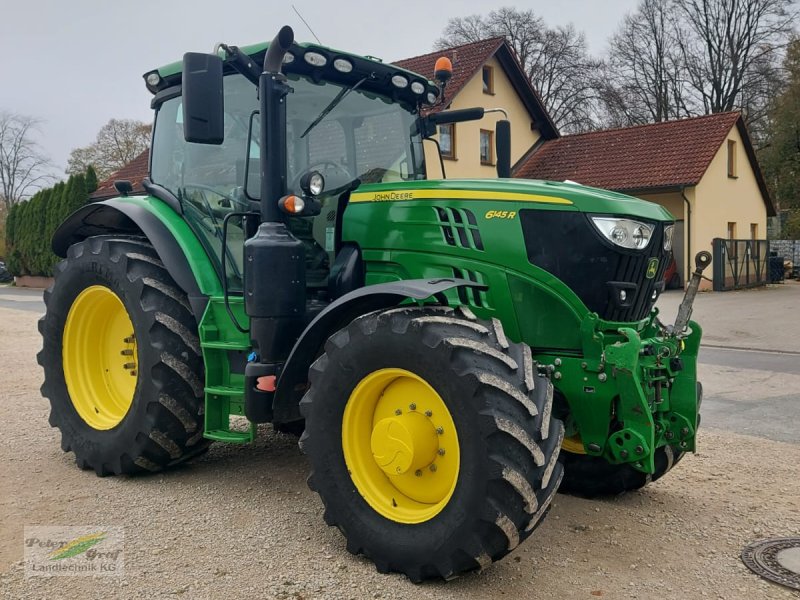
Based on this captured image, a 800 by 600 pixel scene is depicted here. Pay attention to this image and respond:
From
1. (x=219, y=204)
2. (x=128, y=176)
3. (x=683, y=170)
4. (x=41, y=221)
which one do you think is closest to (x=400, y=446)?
(x=219, y=204)

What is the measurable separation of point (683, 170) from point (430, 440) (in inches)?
808

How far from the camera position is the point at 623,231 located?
3.55 metres

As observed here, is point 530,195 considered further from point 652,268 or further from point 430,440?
point 430,440

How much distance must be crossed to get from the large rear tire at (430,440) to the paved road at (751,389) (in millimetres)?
3771

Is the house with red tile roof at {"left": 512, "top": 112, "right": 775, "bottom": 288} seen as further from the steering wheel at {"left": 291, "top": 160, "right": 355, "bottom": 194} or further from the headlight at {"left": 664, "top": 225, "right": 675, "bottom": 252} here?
the steering wheel at {"left": 291, "top": 160, "right": 355, "bottom": 194}

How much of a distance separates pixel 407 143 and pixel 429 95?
1.15ft

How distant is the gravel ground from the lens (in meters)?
3.15

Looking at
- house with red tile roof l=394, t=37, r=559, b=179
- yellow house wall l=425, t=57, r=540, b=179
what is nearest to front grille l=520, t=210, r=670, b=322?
yellow house wall l=425, t=57, r=540, b=179

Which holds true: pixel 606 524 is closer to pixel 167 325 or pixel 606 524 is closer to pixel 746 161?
pixel 167 325

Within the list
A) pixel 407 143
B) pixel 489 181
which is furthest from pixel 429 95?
pixel 489 181

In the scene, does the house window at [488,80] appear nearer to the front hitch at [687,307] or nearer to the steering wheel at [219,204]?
the steering wheel at [219,204]

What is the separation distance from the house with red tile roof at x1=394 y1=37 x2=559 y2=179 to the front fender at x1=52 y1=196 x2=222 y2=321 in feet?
54.7

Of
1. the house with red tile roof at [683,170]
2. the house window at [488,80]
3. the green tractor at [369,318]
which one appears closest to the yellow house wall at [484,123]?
the house window at [488,80]

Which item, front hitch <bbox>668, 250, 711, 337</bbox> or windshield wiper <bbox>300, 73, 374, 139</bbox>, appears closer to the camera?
front hitch <bbox>668, 250, 711, 337</bbox>
